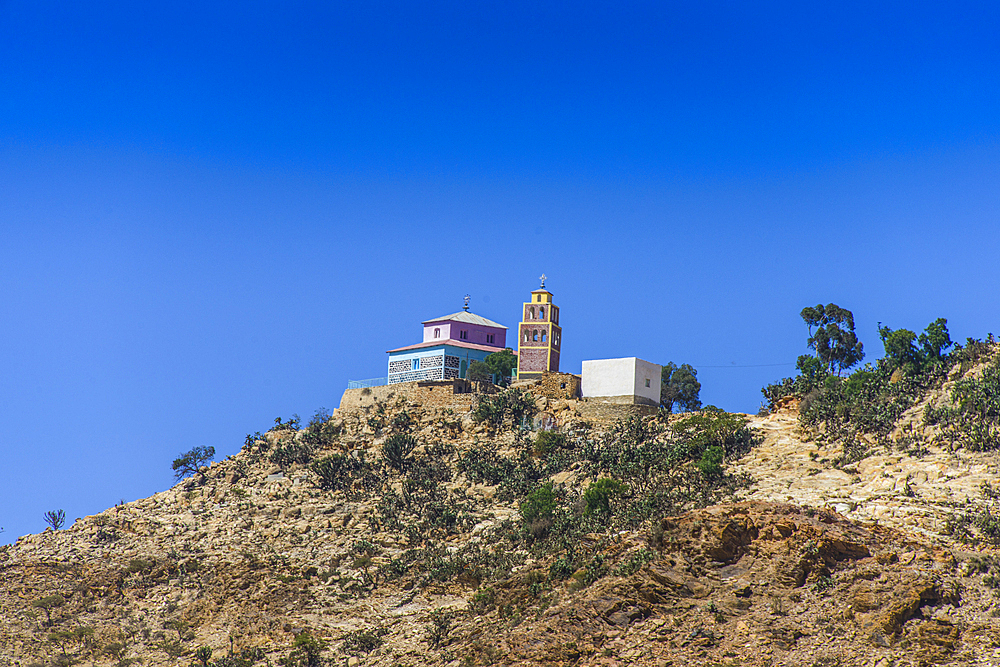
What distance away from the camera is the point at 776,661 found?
27219 millimetres

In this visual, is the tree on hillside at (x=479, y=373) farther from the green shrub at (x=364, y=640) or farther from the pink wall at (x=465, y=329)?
the green shrub at (x=364, y=640)

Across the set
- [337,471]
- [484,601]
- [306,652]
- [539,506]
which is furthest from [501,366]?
[306,652]

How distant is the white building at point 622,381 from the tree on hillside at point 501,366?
19.1 ft

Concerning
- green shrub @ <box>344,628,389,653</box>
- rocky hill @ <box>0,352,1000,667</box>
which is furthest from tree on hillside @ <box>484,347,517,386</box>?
green shrub @ <box>344,628,389,653</box>

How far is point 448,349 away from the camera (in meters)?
53.6

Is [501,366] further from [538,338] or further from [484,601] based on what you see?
[484,601]

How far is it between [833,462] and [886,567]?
7.30m

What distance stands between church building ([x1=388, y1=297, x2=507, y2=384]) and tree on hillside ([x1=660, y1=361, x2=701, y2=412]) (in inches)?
323

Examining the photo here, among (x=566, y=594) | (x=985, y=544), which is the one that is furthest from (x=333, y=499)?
(x=985, y=544)

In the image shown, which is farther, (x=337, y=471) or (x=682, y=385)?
(x=682, y=385)

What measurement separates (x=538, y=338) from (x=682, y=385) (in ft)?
24.2

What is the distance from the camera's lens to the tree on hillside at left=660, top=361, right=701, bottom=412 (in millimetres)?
51094

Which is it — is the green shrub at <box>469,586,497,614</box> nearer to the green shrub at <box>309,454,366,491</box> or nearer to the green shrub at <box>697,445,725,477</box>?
the green shrub at <box>697,445,725,477</box>

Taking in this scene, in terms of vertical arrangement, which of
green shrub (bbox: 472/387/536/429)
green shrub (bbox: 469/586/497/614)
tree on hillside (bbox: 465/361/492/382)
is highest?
tree on hillside (bbox: 465/361/492/382)
